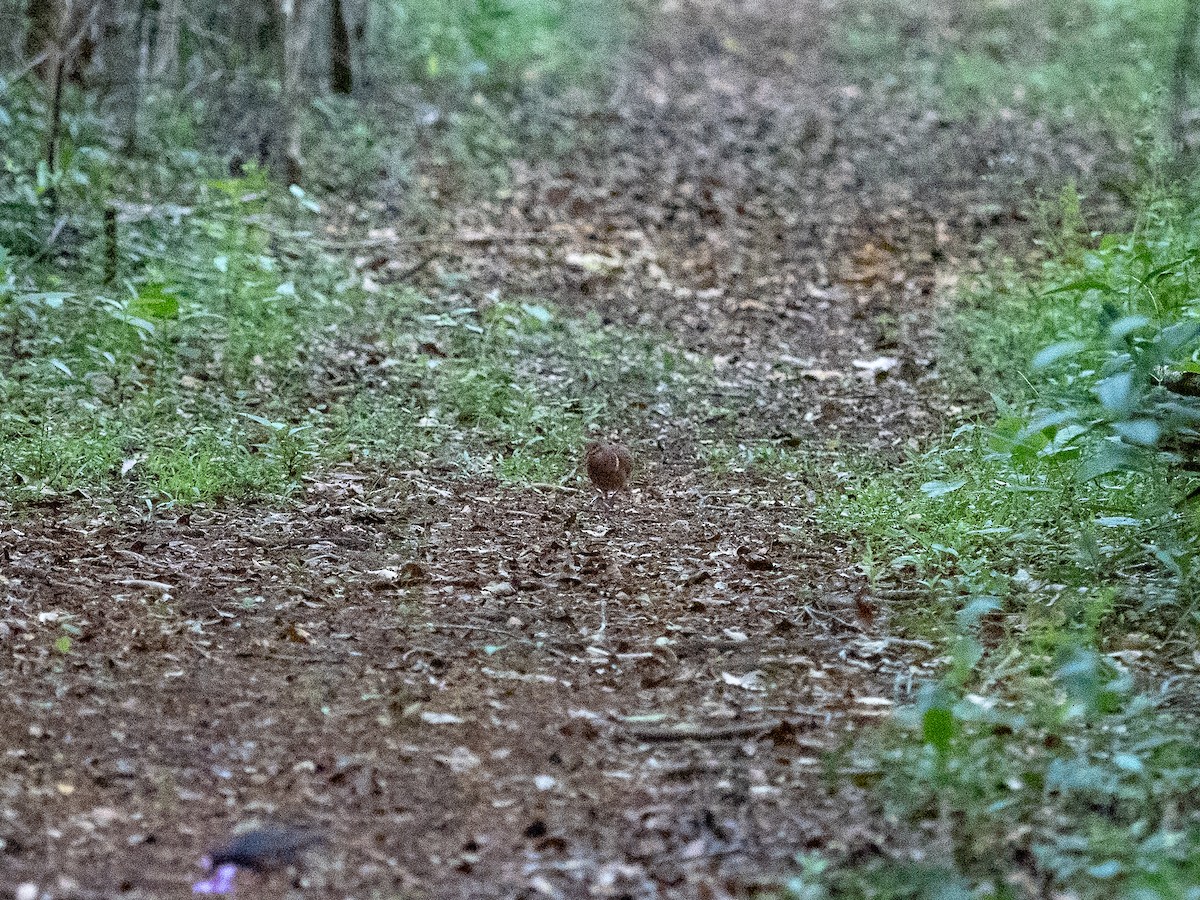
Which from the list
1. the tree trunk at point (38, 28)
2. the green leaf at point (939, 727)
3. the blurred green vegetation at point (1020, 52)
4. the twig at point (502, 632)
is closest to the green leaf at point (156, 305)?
the twig at point (502, 632)

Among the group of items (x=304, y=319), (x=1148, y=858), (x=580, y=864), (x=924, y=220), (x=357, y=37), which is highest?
(x=357, y=37)

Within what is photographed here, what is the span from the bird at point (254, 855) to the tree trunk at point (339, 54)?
7581 millimetres

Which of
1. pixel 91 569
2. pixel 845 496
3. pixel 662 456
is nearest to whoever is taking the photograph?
pixel 91 569

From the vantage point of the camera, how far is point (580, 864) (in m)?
2.71

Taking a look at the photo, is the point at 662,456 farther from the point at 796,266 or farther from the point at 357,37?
the point at 357,37

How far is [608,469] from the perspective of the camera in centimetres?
480

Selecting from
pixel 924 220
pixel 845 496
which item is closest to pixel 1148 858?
pixel 845 496

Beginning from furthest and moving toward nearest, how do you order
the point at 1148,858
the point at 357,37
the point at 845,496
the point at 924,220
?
the point at 357,37 → the point at 924,220 → the point at 845,496 → the point at 1148,858

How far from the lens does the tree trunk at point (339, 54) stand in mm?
9477

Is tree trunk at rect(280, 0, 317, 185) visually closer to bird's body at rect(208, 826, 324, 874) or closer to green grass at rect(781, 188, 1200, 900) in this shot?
green grass at rect(781, 188, 1200, 900)

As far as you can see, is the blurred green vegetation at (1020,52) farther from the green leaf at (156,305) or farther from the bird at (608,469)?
the green leaf at (156,305)

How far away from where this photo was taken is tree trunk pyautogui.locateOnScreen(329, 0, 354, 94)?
9477mm

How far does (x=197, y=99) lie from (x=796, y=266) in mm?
3890

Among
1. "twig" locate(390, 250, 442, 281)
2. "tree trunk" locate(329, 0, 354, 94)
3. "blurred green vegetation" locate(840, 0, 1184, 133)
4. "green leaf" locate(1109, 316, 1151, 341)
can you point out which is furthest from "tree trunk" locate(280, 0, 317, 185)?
"green leaf" locate(1109, 316, 1151, 341)
